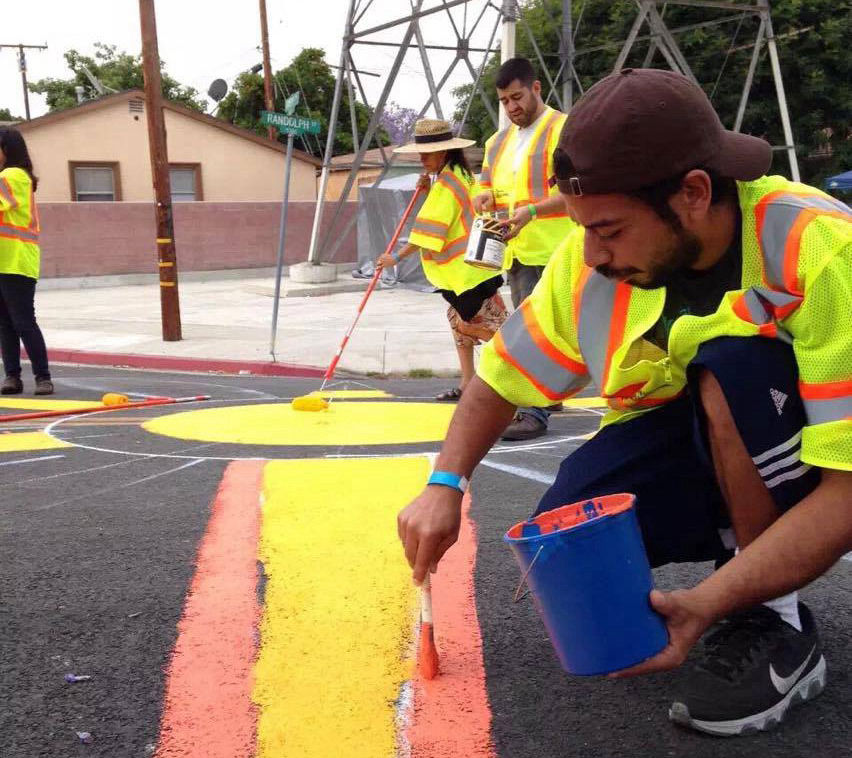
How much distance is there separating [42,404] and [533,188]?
3.43m

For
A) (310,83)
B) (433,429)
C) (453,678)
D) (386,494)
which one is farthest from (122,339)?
(310,83)

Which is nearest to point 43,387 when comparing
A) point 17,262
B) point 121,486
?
→ point 17,262

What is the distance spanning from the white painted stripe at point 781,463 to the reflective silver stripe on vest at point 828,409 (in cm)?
7

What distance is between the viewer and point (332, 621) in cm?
240

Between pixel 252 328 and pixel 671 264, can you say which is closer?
pixel 671 264

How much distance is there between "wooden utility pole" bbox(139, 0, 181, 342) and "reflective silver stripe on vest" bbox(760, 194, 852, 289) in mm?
9249

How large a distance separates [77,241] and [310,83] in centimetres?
2898

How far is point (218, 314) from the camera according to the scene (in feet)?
→ 44.1

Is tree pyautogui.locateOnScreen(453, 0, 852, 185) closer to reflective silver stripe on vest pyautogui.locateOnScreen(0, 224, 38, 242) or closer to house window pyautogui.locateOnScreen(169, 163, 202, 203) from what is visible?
house window pyautogui.locateOnScreen(169, 163, 202, 203)

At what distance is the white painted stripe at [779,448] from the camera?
1668 millimetres

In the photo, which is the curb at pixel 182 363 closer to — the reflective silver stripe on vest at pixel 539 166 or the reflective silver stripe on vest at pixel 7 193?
the reflective silver stripe on vest at pixel 7 193

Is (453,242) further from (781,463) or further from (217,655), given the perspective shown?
(781,463)

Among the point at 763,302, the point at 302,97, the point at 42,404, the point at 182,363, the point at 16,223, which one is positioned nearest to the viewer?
the point at 763,302

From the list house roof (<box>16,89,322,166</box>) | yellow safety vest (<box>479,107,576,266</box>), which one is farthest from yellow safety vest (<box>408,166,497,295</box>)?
house roof (<box>16,89,322,166</box>)
